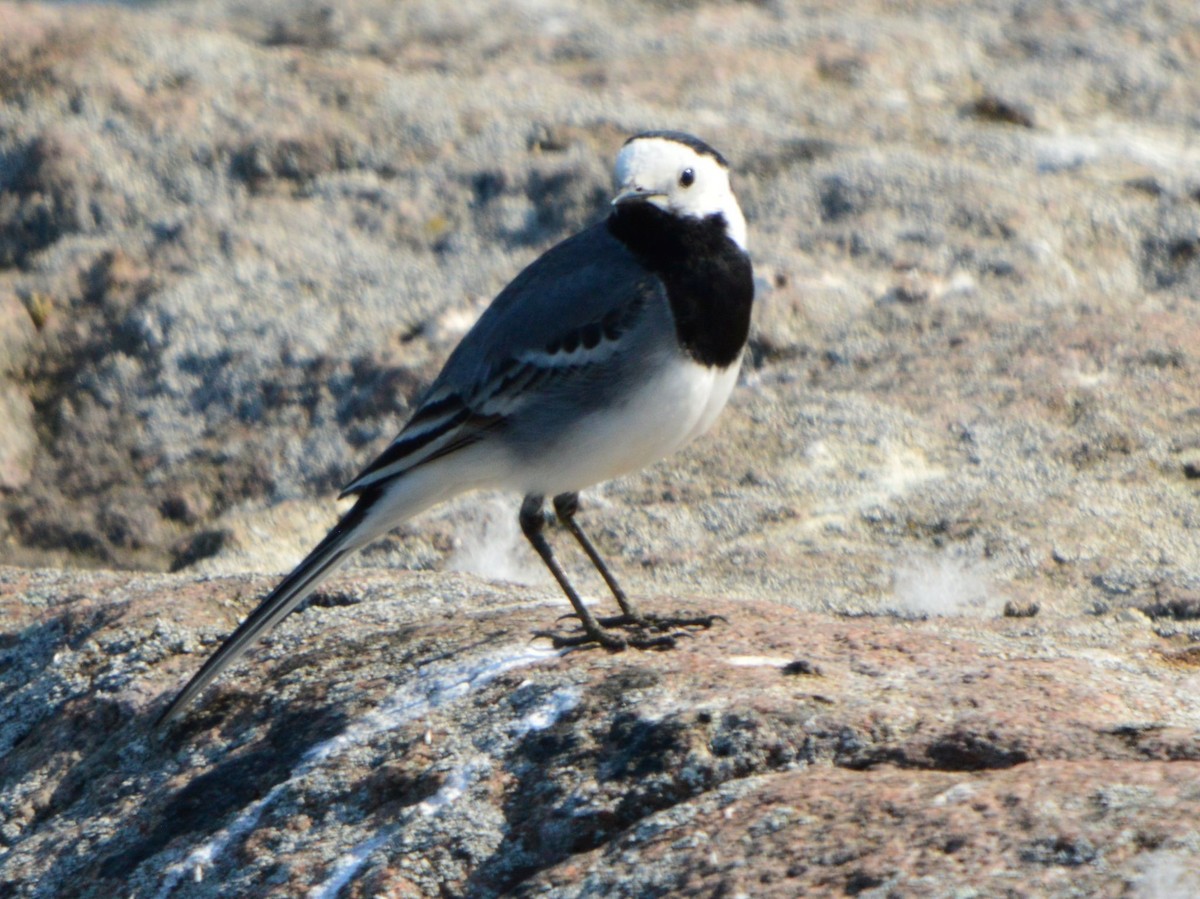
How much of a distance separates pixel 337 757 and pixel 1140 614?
6.34ft

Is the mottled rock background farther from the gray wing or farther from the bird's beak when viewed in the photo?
the bird's beak

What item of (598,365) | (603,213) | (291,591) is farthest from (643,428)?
(603,213)

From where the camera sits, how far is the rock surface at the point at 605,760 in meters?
2.43

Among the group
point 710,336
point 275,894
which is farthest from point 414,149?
point 275,894

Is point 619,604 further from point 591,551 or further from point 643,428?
point 643,428

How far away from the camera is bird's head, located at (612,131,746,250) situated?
4.23m

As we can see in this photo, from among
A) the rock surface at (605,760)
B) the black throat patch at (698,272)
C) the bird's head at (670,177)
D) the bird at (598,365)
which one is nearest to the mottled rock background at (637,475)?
the rock surface at (605,760)

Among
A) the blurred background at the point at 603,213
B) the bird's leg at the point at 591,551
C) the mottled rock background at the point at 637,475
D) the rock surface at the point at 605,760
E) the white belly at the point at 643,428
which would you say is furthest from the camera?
the blurred background at the point at 603,213

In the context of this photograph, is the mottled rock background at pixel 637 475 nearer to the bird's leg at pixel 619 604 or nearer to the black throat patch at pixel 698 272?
the bird's leg at pixel 619 604

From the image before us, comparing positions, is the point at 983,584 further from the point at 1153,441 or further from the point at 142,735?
the point at 142,735

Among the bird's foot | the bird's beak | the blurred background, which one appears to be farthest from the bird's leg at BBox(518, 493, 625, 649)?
the bird's beak

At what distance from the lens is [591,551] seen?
429 cm

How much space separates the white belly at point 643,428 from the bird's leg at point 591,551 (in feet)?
0.63

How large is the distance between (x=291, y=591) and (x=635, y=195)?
1.39 m
